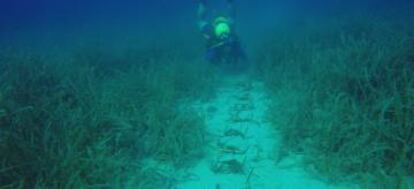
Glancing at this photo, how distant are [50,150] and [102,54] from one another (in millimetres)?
6954

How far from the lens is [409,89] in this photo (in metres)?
4.64

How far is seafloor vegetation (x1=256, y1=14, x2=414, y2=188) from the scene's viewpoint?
4215 millimetres

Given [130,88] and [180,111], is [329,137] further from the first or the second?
[130,88]

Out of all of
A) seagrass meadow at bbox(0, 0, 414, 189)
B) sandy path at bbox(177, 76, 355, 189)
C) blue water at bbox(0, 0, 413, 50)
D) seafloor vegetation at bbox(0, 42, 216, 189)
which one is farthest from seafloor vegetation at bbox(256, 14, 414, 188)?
blue water at bbox(0, 0, 413, 50)

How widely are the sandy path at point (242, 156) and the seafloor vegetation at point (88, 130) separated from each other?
313mm

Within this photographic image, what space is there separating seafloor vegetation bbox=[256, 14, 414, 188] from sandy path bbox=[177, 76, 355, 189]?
201 millimetres

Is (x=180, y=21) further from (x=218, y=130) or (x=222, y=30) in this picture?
(x=218, y=130)

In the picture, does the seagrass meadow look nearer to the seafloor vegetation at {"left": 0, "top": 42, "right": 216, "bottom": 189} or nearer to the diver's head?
the seafloor vegetation at {"left": 0, "top": 42, "right": 216, "bottom": 189}

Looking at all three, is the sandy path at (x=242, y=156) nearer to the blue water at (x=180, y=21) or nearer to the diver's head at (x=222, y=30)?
the diver's head at (x=222, y=30)

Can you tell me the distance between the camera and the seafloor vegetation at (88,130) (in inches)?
157

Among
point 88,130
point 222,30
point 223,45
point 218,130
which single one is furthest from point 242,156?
point 222,30

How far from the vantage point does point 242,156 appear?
5.10 metres

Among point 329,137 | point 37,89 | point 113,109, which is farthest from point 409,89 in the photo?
point 37,89

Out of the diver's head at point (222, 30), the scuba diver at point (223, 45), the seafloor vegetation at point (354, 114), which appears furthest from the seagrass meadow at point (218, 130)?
the diver's head at point (222, 30)
